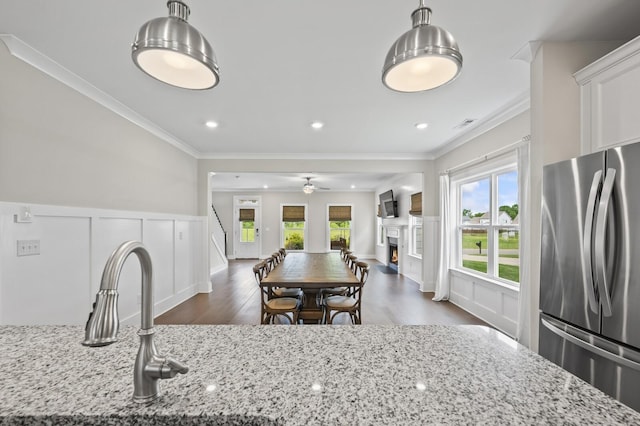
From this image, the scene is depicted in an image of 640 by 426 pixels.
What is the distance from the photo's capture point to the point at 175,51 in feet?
3.05

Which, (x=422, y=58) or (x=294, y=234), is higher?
(x=422, y=58)

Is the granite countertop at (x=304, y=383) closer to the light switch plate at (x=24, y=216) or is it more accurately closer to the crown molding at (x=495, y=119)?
the light switch plate at (x=24, y=216)

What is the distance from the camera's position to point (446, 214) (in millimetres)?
4797

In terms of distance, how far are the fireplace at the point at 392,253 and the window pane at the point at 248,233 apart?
4811 millimetres

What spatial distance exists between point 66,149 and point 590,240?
156 inches

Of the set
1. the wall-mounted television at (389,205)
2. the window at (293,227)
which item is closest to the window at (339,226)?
the window at (293,227)

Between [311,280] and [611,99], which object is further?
[311,280]

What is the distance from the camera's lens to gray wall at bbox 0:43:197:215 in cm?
215

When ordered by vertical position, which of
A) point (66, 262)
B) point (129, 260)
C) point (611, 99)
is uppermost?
point (611, 99)

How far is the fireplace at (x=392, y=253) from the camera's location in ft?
26.0

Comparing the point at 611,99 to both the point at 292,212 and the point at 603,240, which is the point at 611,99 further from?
the point at 292,212

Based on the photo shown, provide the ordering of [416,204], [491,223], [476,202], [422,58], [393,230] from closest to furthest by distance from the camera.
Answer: [422,58]
[491,223]
[476,202]
[416,204]
[393,230]

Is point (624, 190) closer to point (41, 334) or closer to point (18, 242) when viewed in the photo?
point (41, 334)

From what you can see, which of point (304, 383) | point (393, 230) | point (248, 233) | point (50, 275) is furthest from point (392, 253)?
point (304, 383)
